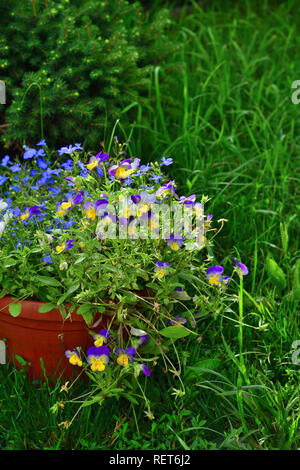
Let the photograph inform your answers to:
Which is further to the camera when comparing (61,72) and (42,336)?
(61,72)

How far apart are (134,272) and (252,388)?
0.53 metres

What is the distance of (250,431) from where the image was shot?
1571 mm

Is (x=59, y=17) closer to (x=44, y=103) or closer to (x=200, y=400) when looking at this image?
(x=44, y=103)

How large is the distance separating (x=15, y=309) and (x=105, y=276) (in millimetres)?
304

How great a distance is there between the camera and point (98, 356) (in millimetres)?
1555

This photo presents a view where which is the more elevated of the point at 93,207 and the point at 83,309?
the point at 93,207

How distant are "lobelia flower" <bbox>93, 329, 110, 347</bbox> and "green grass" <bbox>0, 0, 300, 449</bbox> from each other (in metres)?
0.23

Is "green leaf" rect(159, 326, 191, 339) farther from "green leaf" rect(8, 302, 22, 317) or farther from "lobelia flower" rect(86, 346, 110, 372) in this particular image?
"green leaf" rect(8, 302, 22, 317)

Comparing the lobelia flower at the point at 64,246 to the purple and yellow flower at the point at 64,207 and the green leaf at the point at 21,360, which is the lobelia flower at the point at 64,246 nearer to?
the purple and yellow flower at the point at 64,207

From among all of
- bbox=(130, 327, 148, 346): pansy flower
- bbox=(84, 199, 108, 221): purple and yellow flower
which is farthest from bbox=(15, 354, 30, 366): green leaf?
bbox=(84, 199, 108, 221): purple and yellow flower

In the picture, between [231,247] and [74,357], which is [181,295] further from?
[231,247]

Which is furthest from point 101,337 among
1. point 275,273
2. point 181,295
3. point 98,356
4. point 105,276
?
point 275,273

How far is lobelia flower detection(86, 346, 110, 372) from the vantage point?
1.54 meters

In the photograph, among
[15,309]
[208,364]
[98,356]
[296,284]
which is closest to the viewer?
[98,356]
